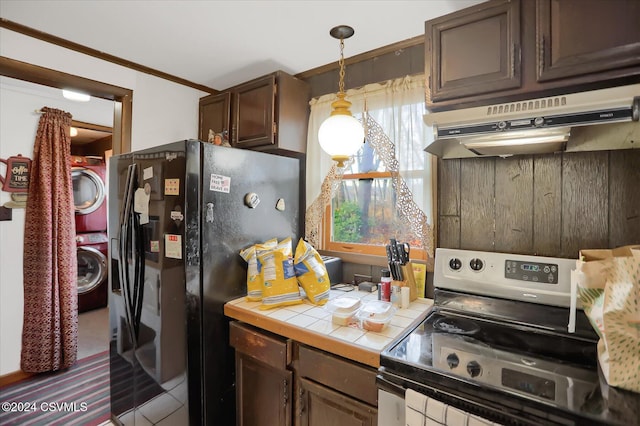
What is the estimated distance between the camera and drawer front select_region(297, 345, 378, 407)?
4.04 feet

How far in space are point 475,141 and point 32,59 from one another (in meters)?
2.52

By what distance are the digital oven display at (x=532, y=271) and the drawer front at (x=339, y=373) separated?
0.76 metres

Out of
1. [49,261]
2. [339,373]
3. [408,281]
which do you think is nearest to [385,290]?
[408,281]

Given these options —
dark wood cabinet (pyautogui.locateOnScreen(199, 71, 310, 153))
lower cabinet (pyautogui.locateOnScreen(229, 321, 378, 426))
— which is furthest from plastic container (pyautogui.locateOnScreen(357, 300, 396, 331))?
dark wood cabinet (pyautogui.locateOnScreen(199, 71, 310, 153))

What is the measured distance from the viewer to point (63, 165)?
9.50ft

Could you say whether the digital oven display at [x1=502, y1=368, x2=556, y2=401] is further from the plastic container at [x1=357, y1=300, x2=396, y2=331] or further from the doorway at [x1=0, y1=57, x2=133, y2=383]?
the doorway at [x1=0, y1=57, x2=133, y2=383]

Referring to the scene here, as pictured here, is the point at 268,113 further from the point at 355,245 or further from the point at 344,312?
the point at 344,312

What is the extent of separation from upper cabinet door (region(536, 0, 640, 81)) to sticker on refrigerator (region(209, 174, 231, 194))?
4.85 ft

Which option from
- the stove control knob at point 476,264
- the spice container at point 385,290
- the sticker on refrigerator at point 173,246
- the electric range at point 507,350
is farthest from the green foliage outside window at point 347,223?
the sticker on refrigerator at point 173,246

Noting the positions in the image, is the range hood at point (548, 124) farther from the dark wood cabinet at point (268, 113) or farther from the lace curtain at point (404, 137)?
the dark wood cabinet at point (268, 113)

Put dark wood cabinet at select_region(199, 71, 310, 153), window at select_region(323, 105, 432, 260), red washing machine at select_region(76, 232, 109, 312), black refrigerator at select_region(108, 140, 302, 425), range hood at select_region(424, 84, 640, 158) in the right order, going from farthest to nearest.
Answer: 1. red washing machine at select_region(76, 232, 109, 312)
2. dark wood cabinet at select_region(199, 71, 310, 153)
3. window at select_region(323, 105, 432, 260)
4. black refrigerator at select_region(108, 140, 302, 425)
5. range hood at select_region(424, 84, 640, 158)

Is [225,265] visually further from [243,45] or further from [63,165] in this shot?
[63,165]

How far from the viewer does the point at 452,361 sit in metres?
1.09

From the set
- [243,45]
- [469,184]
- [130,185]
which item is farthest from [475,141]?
[130,185]
